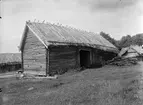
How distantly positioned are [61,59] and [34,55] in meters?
3.27

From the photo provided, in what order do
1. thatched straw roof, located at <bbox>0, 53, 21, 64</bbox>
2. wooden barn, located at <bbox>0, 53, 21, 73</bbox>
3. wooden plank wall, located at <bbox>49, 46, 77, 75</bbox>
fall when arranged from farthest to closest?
1. thatched straw roof, located at <bbox>0, 53, 21, 64</bbox>
2. wooden barn, located at <bbox>0, 53, 21, 73</bbox>
3. wooden plank wall, located at <bbox>49, 46, 77, 75</bbox>

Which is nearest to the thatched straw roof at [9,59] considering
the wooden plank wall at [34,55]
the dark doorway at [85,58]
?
the wooden plank wall at [34,55]

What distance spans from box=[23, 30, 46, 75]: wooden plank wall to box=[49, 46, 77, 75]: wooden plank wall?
2.93ft

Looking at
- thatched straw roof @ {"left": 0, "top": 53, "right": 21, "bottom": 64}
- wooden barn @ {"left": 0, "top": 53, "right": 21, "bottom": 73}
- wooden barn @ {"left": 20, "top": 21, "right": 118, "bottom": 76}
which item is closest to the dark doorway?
wooden barn @ {"left": 20, "top": 21, "right": 118, "bottom": 76}

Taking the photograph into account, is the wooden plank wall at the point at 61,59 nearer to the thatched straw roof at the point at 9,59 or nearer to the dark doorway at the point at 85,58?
the dark doorway at the point at 85,58

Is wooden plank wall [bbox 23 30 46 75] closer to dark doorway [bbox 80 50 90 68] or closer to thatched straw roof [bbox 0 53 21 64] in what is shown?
dark doorway [bbox 80 50 90 68]

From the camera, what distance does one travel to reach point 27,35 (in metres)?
23.8

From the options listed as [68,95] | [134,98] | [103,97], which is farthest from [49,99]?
[134,98]

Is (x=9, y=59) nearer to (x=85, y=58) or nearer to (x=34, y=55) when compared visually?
(x=85, y=58)

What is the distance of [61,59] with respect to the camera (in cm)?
2219

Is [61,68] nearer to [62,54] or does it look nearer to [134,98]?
[62,54]

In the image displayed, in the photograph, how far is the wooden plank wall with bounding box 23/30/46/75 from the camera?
21469 mm

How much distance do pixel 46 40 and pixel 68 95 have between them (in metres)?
11.2

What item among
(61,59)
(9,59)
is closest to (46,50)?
(61,59)
